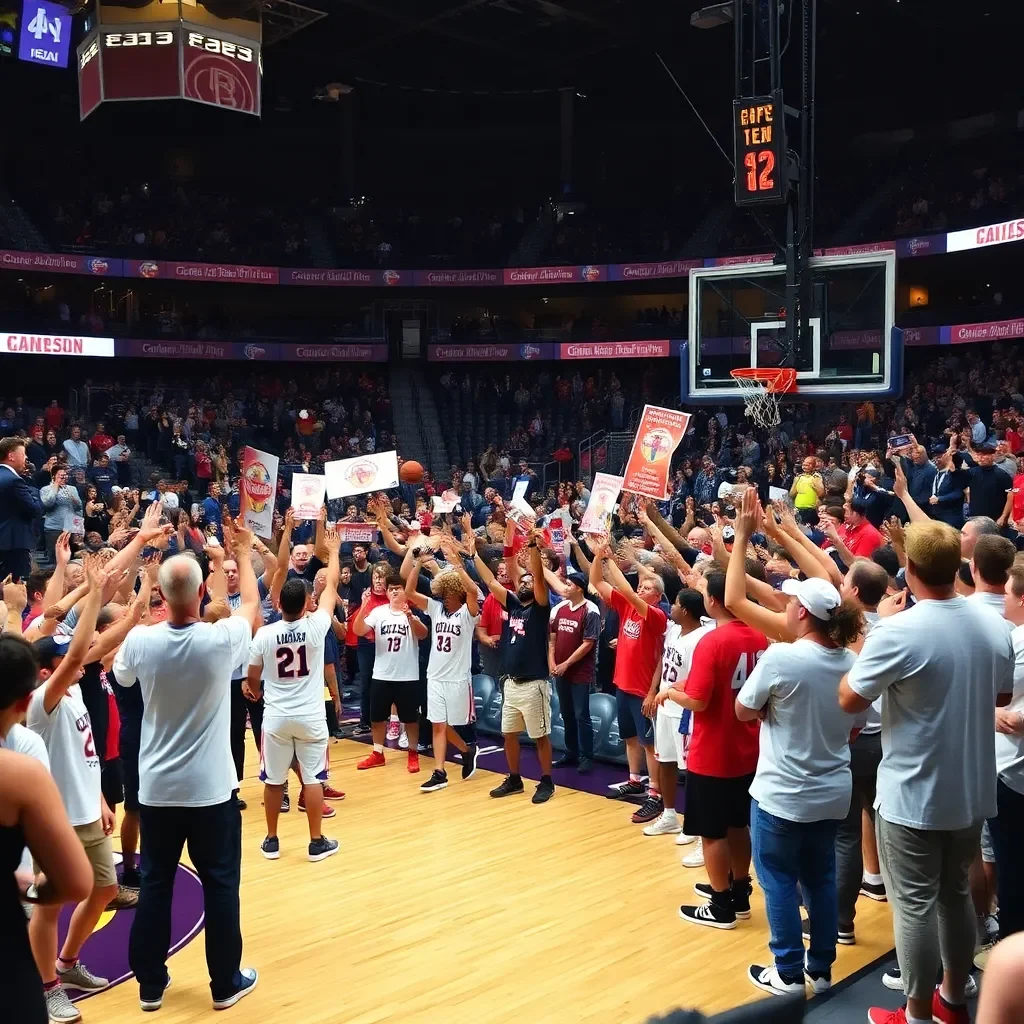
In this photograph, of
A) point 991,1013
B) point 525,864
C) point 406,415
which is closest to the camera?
point 991,1013

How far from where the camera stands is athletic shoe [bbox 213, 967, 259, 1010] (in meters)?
5.35

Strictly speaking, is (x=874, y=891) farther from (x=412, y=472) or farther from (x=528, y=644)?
(x=412, y=472)

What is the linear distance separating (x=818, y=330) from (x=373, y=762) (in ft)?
23.0

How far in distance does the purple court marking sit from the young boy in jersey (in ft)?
9.87

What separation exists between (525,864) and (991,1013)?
610 cm

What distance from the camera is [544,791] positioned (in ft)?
29.5

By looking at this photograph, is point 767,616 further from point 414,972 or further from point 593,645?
point 593,645

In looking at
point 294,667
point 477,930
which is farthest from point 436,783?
point 477,930

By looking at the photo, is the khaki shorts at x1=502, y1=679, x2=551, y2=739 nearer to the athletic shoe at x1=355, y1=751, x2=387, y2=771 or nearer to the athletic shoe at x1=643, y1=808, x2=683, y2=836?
the athletic shoe at x1=643, y1=808, x2=683, y2=836

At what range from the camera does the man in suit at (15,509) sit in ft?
29.9

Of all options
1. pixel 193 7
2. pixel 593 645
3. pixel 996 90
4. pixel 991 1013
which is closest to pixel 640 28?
pixel 996 90

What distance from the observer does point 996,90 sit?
2884 centimetres

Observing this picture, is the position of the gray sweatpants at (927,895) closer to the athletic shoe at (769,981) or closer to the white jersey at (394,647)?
the athletic shoe at (769,981)

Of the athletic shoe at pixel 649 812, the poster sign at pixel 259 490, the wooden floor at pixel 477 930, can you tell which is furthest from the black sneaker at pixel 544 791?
the poster sign at pixel 259 490
